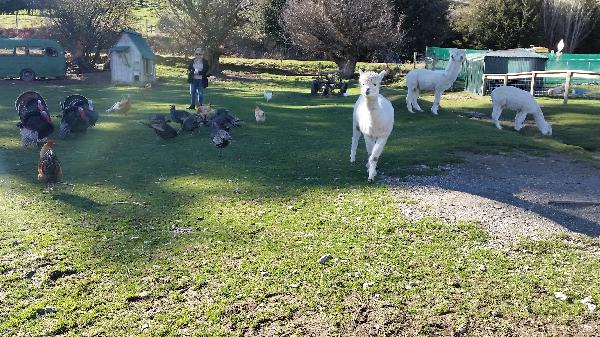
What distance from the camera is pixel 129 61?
2858 centimetres

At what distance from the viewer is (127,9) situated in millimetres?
39531

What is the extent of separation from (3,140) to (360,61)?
33999mm

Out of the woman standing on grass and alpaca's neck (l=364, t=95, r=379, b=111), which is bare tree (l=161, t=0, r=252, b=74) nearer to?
the woman standing on grass

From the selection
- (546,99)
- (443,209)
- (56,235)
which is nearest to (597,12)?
(546,99)

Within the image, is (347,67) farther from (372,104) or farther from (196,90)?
(372,104)

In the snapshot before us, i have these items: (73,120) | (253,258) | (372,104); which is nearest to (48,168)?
(253,258)

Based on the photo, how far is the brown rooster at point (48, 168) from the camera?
28.0 feet

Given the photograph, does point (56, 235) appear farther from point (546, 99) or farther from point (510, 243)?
point (546, 99)

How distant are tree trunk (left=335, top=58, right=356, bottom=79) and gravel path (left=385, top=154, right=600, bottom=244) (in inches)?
1076

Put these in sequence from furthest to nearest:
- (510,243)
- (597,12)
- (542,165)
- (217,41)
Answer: (597,12)
(217,41)
(542,165)
(510,243)

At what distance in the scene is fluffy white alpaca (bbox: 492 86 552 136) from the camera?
1450 centimetres

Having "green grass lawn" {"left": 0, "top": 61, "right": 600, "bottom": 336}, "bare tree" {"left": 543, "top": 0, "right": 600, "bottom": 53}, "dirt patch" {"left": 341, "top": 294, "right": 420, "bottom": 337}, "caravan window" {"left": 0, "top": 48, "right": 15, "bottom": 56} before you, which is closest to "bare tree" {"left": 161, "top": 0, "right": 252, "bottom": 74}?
"caravan window" {"left": 0, "top": 48, "right": 15, "bottom": 56}

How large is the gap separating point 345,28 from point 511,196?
31.1 m

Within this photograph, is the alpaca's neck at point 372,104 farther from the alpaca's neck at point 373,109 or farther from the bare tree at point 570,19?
the bare tree at point 570,19
